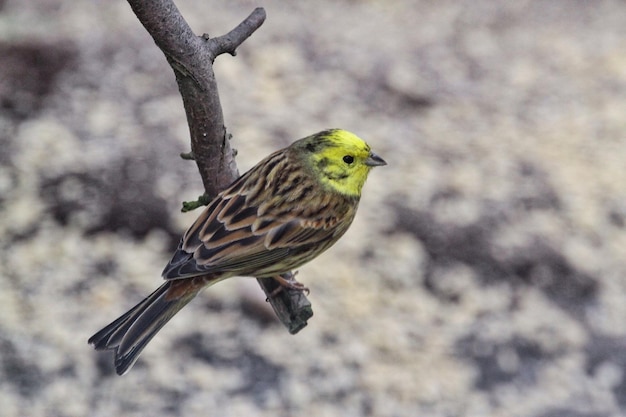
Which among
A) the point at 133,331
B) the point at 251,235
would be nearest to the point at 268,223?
the point at 251,235

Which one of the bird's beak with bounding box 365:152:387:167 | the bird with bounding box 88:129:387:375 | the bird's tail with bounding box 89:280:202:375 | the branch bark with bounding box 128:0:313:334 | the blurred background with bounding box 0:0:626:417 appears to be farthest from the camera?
the blurred background with bounding box 0:0:626:417

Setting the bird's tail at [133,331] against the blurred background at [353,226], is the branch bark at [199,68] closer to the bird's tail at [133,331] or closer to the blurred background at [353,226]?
the bird's tail at [133,331]

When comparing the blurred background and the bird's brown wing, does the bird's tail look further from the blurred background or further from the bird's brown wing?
the blurred background

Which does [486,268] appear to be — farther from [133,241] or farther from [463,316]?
[133,241]

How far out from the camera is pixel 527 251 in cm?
637

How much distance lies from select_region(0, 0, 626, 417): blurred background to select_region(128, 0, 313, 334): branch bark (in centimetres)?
291

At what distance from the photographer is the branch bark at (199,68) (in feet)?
6.81

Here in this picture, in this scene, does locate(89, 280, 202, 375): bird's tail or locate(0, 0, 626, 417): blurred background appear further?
locate(0, 0, 626, 417): blurred background

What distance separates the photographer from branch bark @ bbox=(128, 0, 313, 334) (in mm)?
2076

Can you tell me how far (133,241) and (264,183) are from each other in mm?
2871

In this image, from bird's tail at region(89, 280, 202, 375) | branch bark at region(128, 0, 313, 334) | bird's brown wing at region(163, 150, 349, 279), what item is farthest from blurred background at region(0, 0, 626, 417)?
branch bark at region(128, 0, 313, 334)

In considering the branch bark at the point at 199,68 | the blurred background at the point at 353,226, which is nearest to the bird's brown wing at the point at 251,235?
the branch bark at the point at 199,68

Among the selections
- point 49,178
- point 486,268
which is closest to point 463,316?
point 486,268

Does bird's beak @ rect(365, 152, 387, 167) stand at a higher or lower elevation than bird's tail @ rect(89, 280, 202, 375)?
higher
